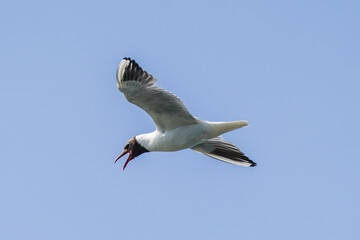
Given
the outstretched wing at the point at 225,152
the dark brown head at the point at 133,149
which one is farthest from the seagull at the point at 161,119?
the outstretched wing at the point at 225,152

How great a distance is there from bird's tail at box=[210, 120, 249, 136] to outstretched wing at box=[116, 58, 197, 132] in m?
0.39

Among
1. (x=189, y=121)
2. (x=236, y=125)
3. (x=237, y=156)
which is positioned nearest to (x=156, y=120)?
(x=189, y=121)

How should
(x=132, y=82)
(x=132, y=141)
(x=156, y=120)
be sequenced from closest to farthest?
(x=132, y=82)
(x=156, y=120)
(x=132, y=141)

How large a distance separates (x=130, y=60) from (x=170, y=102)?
931 mm

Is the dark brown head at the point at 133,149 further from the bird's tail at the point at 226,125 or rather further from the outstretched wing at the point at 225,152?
the bird's tail at the point at 226,125

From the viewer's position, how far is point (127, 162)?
13.0 m

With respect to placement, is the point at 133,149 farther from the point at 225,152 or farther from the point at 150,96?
the point at 150,96

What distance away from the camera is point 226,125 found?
11414 mm

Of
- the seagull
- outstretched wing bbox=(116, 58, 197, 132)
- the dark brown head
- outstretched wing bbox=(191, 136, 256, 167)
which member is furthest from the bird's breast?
outstretched wing bbox=(191, 136, 256, 167)

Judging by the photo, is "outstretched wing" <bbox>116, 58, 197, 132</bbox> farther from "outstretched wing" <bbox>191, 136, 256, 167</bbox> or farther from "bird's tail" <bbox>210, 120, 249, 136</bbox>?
"outstretched wing" <bbox>191, 136, 256, 167</bbox>

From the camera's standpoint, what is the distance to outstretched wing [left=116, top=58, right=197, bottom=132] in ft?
36.2

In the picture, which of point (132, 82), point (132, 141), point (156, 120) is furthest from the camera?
point (132, 141)

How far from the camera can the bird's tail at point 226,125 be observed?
1136 cm

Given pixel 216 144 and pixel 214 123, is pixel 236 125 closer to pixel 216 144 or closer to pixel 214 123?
pixel 214 123
